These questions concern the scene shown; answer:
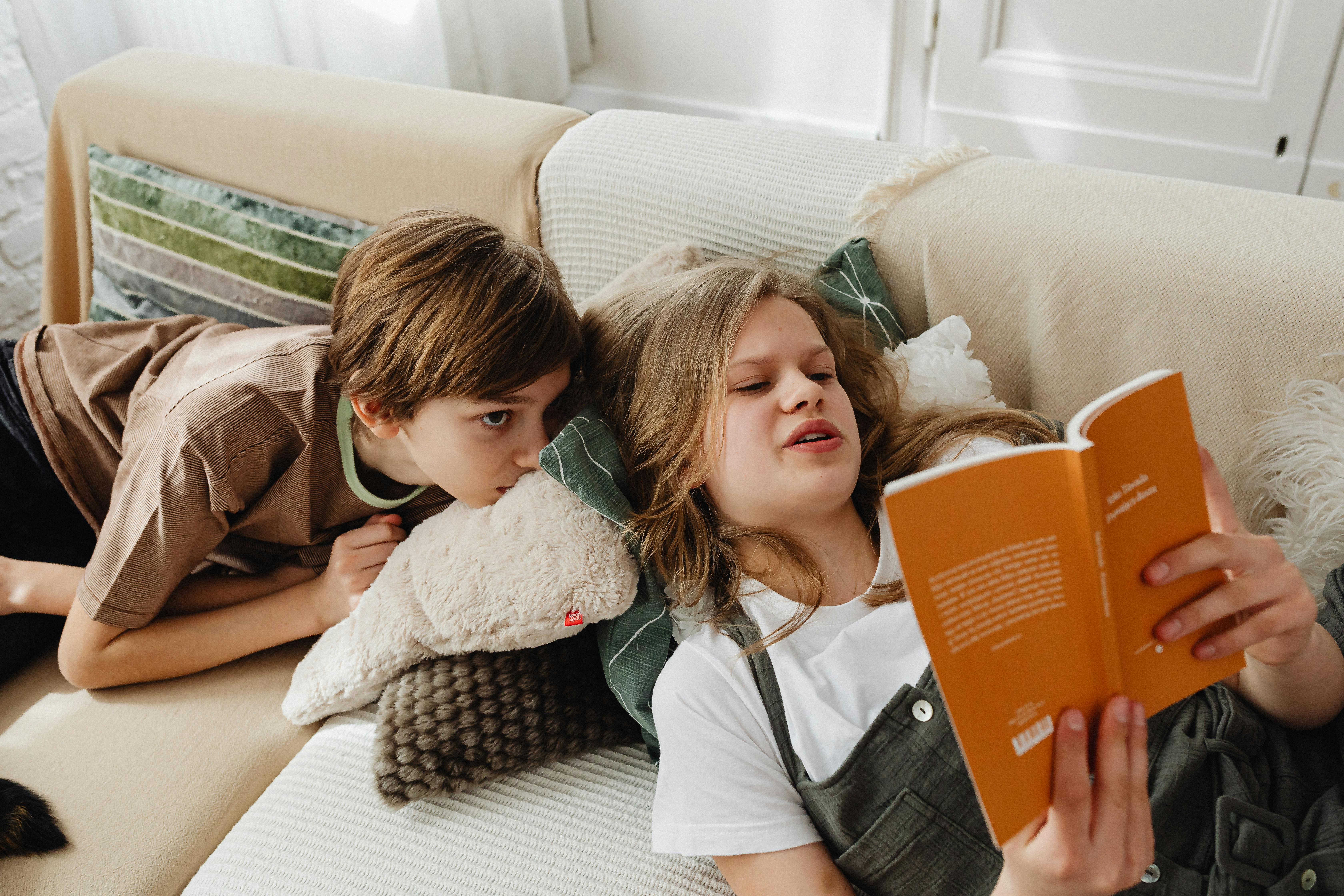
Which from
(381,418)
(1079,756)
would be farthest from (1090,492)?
(381,418)

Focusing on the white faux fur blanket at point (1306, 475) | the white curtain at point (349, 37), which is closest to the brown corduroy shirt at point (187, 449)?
the white faux fur blanket at point (1306, 475)

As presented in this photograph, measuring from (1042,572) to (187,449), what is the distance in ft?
3.26

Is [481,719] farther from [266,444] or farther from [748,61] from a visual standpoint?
[748,61]

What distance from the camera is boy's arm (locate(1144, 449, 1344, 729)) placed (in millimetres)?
648

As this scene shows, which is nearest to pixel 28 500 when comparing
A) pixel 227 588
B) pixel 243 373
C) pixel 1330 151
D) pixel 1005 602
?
pixel 227 588

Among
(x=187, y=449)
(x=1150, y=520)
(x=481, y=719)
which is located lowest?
(x=481, y=719)

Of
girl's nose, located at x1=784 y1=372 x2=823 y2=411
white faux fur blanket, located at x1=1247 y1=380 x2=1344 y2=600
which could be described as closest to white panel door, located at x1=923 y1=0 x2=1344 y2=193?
white faux fur blanket, located at x1=1247 y1=380 x2=1344 y2=600

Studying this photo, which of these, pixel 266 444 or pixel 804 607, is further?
pixel 266 444

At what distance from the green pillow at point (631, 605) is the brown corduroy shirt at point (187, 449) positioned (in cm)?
34

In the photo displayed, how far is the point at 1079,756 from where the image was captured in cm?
58

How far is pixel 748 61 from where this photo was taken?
3.11 meters

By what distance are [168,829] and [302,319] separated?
2.61 feet

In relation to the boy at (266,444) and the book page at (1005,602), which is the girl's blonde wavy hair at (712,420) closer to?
the boy at (266,444)

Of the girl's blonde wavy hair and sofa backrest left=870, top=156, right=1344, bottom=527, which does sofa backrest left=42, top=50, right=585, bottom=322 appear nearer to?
the girl's blonde wavy hair
